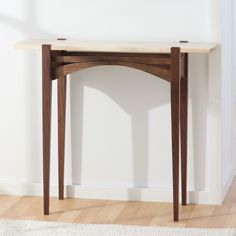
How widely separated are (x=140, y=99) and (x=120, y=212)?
0.57 meters

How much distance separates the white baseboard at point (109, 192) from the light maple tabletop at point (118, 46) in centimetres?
75

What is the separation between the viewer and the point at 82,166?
4148mm

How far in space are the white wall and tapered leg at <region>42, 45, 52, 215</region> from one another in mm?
281

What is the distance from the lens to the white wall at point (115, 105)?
3.94 m

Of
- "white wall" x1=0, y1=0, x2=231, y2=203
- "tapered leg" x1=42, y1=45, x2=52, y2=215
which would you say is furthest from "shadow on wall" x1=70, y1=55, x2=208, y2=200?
"tapered leg" x1=42, y1=45, x2=52, y2=215

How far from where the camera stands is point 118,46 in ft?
12.2

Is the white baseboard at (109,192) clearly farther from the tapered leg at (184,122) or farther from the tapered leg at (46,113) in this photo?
the tapered leg at (46,113)

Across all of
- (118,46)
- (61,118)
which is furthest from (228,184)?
(118,46)

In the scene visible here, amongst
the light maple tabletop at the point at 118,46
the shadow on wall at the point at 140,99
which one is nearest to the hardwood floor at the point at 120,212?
the shadow on wall at the point at 140,99

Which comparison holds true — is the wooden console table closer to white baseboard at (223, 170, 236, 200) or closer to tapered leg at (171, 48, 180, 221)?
tapered leg at (171, 48, 180, 221)

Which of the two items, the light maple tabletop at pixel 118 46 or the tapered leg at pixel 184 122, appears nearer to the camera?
the light maple tabletop at pixel 118 46

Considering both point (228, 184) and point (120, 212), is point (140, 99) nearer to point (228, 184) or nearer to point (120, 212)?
point (120, 212)

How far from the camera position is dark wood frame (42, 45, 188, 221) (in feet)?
12.0

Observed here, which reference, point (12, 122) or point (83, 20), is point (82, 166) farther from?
point (83, 20)
